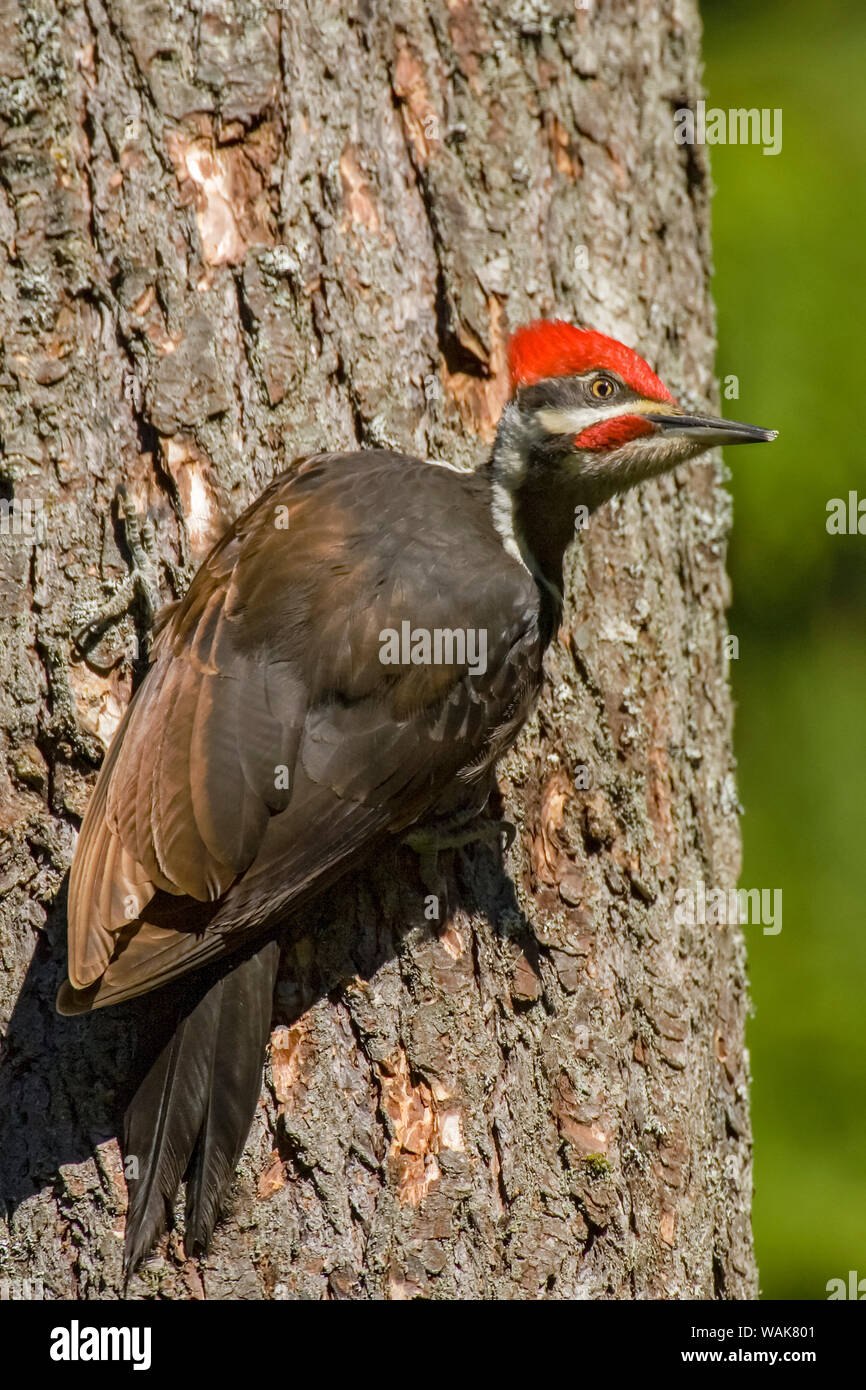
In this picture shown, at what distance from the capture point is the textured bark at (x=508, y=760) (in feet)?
7.61

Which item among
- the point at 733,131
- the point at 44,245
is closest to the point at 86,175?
the point at 44,245

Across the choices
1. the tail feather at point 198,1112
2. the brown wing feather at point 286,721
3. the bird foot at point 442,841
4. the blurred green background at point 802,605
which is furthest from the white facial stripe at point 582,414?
the tail feather at point 198,1112

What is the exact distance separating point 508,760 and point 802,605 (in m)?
2.01

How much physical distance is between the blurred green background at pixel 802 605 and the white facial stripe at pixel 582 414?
3.69 ft

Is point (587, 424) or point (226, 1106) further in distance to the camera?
point (587, 424)

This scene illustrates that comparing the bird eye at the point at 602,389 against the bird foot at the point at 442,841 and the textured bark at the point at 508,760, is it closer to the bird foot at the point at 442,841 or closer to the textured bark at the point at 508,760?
the textured bark at the point at 508,760

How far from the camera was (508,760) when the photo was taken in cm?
268

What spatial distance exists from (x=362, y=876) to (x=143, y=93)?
154cm

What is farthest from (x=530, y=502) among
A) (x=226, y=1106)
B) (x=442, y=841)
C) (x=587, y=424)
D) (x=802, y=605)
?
(x=802, y=605)

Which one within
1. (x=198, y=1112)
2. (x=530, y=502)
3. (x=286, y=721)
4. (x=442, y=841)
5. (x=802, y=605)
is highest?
(x=802, y=605)

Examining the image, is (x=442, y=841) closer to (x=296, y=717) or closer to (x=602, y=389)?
(x=296, y=717)
